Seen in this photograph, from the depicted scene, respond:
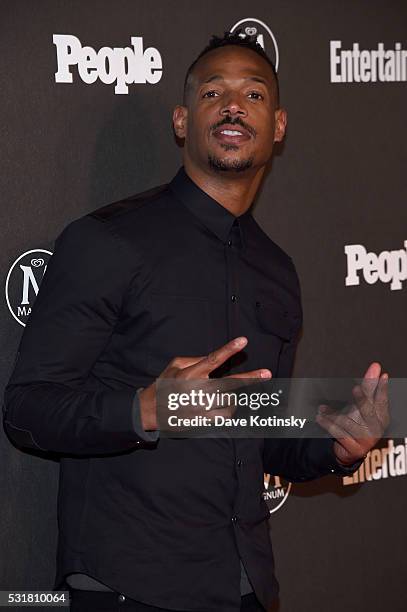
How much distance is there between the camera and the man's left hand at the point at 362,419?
173cm

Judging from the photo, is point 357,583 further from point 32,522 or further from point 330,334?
point 32,522

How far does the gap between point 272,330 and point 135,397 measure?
0.43m

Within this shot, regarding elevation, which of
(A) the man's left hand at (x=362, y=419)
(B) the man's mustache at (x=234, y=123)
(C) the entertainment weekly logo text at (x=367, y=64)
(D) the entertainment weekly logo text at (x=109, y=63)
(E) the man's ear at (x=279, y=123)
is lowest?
(A) the man's left hand at (x=362, y=419)

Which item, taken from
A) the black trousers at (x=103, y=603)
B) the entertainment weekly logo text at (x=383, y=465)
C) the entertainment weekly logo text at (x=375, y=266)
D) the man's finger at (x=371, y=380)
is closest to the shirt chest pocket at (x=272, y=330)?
the man's finger at (x=371, y=380)

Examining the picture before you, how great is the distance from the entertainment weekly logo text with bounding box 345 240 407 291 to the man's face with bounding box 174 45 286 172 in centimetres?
68

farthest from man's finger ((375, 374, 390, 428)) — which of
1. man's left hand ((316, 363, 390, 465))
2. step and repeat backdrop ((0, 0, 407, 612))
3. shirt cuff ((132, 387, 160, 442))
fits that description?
step and repeat backdrop ((0, 0, 407, 612))

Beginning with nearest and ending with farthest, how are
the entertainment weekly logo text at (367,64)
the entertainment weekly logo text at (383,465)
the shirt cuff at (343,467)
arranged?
1. the shirt cuff at (343,467)
2. the entertainment weekly logo text at (367,64)
3. the entertainment weekly logo text at (383,465)

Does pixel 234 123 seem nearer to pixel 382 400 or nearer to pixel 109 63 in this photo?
pixel 109 63

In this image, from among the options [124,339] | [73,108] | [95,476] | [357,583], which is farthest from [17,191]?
[357,583]

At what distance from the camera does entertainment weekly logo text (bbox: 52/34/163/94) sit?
207cm

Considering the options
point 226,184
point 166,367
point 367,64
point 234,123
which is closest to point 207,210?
point 226,184

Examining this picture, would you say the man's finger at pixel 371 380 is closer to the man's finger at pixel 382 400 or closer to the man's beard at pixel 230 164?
the man's finger at pixel 382 400

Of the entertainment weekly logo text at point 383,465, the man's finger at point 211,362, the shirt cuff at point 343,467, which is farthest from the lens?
the entertainment weekly logo text at point 383,465

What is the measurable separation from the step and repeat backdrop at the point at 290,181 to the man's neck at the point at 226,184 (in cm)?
27
